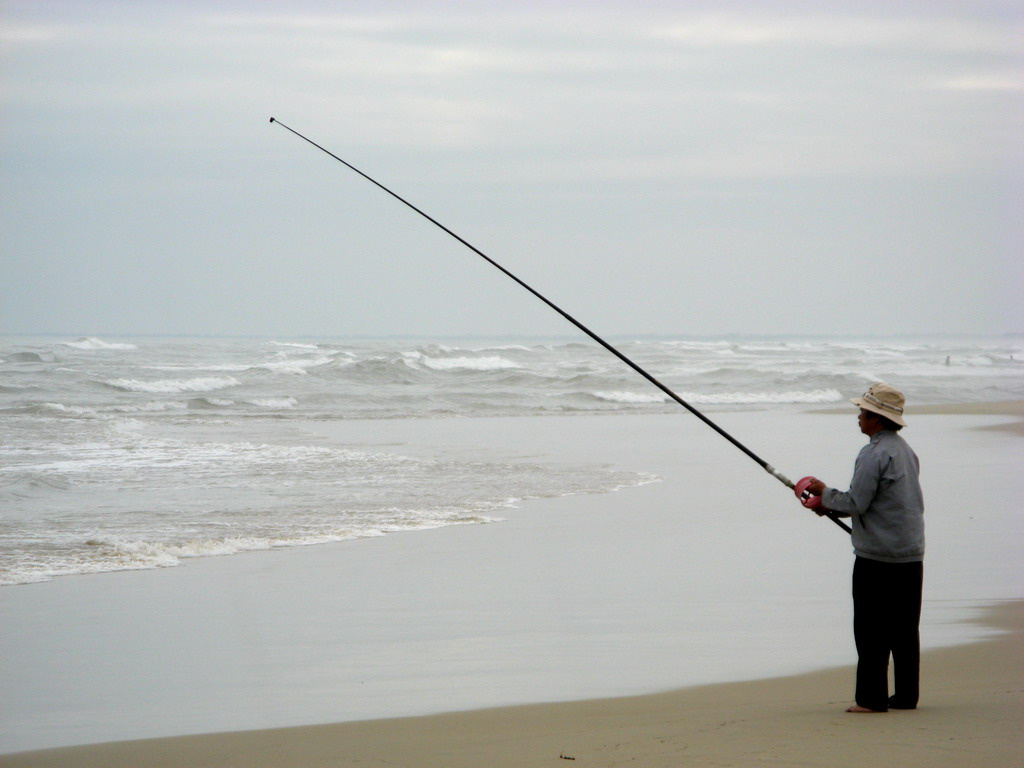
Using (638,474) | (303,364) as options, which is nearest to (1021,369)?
(303,364)

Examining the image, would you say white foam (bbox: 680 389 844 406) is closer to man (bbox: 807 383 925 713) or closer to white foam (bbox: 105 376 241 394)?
white foam (bbox: 105 376 241 394)

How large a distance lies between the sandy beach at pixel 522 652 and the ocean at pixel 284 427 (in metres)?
0.94

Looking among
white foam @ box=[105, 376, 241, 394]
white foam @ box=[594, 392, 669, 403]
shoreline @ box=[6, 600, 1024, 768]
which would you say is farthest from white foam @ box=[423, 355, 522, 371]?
shoreline @ box=[6, 600, 1024, 768]

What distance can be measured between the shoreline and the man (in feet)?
0.39

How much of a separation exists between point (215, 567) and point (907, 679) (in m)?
4.05

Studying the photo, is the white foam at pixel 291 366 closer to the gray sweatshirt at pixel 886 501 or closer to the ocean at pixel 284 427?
the ocean at pixel 284 427

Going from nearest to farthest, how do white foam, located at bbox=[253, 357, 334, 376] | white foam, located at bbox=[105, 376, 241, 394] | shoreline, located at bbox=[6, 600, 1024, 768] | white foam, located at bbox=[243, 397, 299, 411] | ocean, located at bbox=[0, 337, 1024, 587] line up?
shoreline, located at bbox=[6, 600, 1024, 768] < ocean, located at bbox=[0, 337, 1024, 587] < white foam, located at bbox=[243, 397, 299, 411] < white foam, located at bbox=[105, 376, 241, 394] < white foam, located at bbox=[253, 357, 334, 376]

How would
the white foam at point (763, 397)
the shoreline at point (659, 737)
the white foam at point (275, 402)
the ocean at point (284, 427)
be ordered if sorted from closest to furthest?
the shoreline at point (659, 737)
the ocean at point (284, 427)
the white foam at point (275, 402)
the white foam at point (763, 397)

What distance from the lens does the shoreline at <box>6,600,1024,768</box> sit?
3.02m

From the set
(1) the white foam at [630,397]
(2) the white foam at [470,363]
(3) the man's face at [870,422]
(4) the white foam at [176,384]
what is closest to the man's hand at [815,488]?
(3) the man's face at [870,422]

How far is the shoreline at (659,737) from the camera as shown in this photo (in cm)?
302

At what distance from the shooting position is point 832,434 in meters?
14.7

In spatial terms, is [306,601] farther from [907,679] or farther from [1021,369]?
[1021,369]

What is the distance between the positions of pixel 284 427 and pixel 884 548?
13750mm
